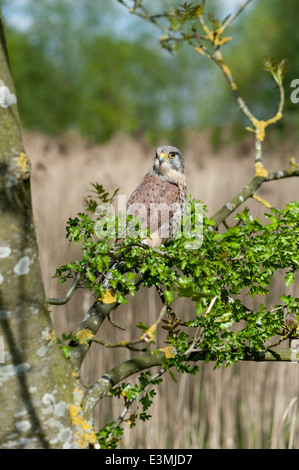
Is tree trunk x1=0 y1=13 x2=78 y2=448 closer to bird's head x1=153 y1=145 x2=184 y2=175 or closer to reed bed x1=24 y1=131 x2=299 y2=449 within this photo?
reed bed x1=24 y1=131 x2=299 y2=449

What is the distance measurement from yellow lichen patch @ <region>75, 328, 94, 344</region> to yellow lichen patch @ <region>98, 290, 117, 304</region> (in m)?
0.06

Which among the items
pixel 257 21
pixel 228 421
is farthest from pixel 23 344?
pixel 257 21

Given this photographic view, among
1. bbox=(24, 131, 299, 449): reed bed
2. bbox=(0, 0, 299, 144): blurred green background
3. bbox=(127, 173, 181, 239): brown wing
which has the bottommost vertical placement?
bbox=(24, 131, 299, 449): reed bed

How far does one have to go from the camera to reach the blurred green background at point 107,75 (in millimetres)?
16453

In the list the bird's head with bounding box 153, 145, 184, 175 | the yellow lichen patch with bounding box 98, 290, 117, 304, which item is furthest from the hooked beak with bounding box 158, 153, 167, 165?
the yellow lichen patch with bounding box 98, 290, 117, 304

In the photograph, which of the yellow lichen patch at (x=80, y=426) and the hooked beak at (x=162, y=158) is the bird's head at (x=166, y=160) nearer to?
the hooked beak at (x=162, y=158)

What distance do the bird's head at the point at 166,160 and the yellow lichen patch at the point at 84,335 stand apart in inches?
42.9

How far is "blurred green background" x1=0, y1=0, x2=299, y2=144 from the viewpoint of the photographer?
16453mm

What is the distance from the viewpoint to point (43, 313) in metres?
0.79

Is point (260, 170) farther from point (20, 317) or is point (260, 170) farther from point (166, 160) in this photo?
point (20, 317)

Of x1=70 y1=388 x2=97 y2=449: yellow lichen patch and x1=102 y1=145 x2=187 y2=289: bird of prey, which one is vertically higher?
x1=102 y1=145 x2=187 y2=289: bird of prey

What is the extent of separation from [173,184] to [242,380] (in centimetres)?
96

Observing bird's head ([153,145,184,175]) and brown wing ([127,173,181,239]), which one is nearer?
brown wing ([127,173,181,239])

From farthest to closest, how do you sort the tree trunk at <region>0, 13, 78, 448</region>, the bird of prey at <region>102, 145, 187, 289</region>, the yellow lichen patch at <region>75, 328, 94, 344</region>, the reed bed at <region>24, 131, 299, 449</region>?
the reed bed at <region>24, 131, 299, 449</region>
the bird of prey at <region>102, 145, 187, 289</region>
the yellow lichen patch at <region>75, 328, 94, 344</region>
the tree trunk at <region>0, 13, 78, 448</region>
